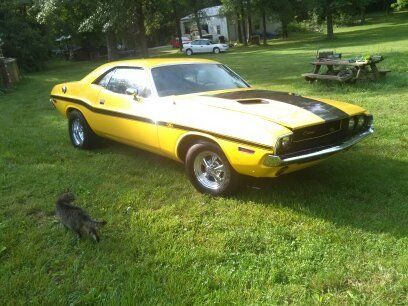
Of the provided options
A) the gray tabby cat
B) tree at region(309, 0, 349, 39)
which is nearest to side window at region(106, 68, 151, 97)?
the gray tabby cat

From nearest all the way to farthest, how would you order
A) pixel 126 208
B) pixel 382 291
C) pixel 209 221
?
1. pixel 382 291
2. pixel 209 221
3. pixel 126 208

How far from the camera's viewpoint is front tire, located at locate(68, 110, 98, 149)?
693 centimetres

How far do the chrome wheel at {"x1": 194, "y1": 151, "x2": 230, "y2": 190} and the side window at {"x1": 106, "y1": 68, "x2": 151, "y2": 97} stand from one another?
124cm

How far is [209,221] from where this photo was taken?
4.37m

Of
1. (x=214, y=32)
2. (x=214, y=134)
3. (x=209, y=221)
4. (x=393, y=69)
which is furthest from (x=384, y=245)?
(x=214, y=32)

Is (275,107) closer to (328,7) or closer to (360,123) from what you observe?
(360,123)

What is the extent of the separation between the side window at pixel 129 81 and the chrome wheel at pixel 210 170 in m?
1.24

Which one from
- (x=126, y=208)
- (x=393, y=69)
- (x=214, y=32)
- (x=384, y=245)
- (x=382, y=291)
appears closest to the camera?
(x=382, y=291)

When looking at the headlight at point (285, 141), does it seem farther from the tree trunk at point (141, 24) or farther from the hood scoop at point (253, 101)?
the tree trunk at point (141, 24)

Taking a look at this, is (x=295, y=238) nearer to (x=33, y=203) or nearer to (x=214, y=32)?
(x=33, y=203)

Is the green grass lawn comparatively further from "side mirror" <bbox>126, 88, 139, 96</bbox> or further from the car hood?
"side mirror" <bbox>126, 88, 139, 96</bbox>

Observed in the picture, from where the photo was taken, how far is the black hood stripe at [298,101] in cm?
470

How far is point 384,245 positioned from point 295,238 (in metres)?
0.73

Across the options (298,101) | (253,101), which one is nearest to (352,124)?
(298,101)
